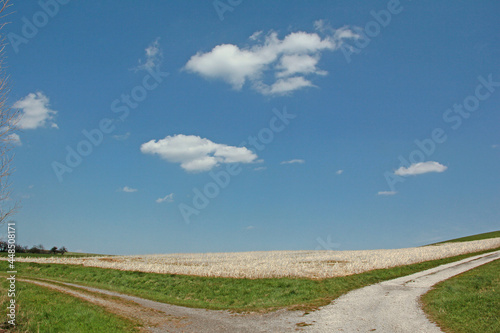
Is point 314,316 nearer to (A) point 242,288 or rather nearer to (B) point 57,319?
(A) point 242,288

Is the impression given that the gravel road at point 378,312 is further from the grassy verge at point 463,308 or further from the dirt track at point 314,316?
the grassy verge at point 463,308

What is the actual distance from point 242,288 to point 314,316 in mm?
11677

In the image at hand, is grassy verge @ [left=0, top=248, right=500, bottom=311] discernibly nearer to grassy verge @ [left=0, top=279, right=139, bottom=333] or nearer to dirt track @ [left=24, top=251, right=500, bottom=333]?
dirt track @ [left=24, top=251, right=500, bottom=333]

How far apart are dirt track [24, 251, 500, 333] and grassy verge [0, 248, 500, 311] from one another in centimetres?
177

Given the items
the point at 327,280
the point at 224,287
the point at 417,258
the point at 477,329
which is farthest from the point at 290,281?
the point at 417,258

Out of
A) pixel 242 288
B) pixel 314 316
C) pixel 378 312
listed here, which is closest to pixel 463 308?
pixel 378 312

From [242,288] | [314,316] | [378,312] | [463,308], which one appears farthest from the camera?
[242,288]

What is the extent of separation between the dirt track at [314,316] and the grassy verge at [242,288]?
1.77 metres

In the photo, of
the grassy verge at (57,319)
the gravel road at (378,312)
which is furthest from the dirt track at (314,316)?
the grassy verge at (57,319)

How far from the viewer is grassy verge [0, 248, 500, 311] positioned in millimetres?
24656

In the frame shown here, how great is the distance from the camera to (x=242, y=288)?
30.1 meters

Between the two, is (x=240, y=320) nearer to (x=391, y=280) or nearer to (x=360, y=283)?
(x=360, y=283)

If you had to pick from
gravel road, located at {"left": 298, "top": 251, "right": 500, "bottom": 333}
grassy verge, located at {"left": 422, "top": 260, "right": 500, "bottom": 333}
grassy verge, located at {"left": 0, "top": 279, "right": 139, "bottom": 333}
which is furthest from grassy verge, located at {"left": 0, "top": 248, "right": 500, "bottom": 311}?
grassy verge, located at {"left": 0, "top": 279, "right": 139, "bottom": 333}

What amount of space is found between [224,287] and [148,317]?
436 inches
